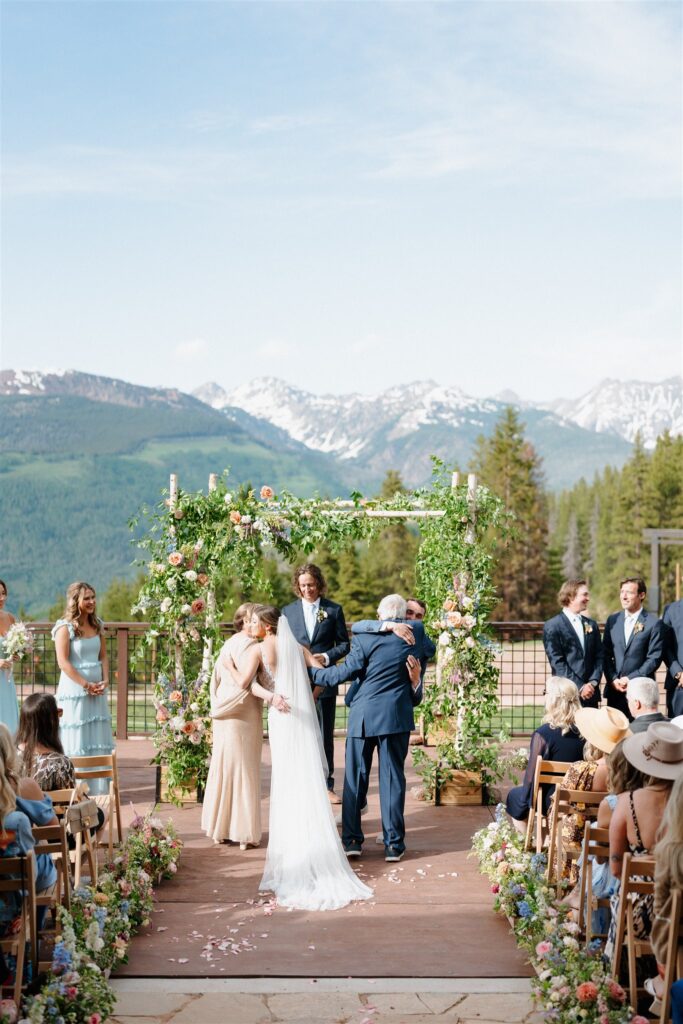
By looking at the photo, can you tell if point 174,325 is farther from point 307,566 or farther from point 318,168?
point 307,566

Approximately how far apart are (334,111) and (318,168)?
84.9ft

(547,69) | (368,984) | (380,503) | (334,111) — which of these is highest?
(334,111)

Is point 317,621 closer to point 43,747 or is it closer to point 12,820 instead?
point 43,747

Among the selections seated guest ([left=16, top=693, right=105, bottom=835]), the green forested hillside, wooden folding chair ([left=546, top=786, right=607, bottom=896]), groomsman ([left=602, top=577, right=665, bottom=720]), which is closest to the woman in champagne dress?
seated guest ([left=16, top=693, right=105, bottom=835])

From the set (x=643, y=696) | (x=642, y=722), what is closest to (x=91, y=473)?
(x=643, y=696)

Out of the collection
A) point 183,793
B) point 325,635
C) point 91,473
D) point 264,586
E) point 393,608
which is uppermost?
point 91,473

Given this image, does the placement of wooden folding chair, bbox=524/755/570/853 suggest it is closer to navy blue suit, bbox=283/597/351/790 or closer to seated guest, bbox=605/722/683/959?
seated guest, bbox=605/722/683/959

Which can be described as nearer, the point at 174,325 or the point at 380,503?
the point at 380,503

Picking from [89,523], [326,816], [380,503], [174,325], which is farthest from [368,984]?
[174,325]

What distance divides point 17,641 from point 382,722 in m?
2.58

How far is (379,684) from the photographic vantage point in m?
7.18

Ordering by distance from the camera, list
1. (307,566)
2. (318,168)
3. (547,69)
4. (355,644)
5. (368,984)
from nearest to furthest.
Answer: (368,984) → (355,644) → (307,566) → (547,69) → (318,168)

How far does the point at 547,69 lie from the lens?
52531 millimetres

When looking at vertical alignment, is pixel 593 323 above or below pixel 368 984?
above
